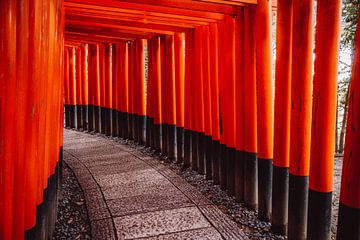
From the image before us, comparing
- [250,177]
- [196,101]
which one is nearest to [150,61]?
[196,101]

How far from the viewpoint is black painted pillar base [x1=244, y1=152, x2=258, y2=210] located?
6184 mm

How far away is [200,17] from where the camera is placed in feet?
21.9

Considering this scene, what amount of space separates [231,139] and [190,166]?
2296 millimetres

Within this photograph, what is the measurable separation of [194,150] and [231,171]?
5.95 feet

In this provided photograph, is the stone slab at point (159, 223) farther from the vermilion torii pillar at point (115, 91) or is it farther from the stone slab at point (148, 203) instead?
the vermilion torii pillar at point (115, 91)

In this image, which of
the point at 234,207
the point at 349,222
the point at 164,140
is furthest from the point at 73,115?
the point at 349,222

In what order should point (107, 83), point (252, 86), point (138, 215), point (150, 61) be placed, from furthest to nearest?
point (107, 83) < point (150, 61) < point (252, 86) < point (138, 215)

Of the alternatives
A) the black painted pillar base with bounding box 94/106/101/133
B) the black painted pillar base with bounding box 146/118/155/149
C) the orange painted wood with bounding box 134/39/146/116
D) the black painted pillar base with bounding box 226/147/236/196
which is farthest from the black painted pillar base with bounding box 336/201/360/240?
the black painted pillar base with bounding box 94/106/101/133

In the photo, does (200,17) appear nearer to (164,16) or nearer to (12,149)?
(164,16)

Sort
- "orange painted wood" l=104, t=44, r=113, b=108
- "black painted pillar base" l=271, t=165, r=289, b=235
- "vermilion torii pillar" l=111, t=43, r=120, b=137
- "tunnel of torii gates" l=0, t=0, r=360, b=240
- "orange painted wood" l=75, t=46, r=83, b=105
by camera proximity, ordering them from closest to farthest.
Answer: "tunnel of torii gates" l=0, t=0, r=360, b=240 → "black painted pillar base" l=271, t=165, r=289, b=235 → "vermilion torii pillar" l=111, t=43, r=120, b=137 → "orange painted wood" l=104, t=44, r=113, b=108 → "orange painted wood" l=75, t=46, r=83, b=105

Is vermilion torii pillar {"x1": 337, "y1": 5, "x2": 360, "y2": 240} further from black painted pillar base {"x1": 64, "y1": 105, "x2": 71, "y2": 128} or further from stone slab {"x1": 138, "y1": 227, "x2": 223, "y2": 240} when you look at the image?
black painted pillar base {"x1": 64, "y1": 105, "x2": 71, "y2": 128}

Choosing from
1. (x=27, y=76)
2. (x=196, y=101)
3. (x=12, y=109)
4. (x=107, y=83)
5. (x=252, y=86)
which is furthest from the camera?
(x=107, y=83)

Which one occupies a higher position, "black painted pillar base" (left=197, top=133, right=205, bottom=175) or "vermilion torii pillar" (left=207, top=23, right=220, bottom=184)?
"vermilion torii pillar" (left=207, top=23, right=220, bottom=184)

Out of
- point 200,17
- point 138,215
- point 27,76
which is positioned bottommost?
point 138,215
